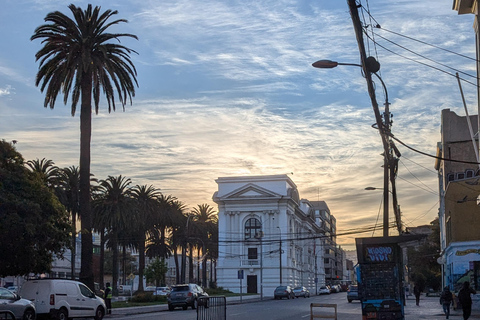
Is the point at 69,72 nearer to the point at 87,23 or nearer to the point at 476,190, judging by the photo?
the point at 87,23

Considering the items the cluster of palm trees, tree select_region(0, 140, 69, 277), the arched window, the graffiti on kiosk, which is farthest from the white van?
the arched window

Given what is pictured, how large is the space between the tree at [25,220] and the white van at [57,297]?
3.31m

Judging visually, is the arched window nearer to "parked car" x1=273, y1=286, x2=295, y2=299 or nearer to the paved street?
"parked car" x1=273, y1=286, x2=295, y2=299

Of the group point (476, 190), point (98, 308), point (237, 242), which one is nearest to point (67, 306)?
point (98, 308)

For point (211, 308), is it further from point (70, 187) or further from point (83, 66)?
point (70, 187)

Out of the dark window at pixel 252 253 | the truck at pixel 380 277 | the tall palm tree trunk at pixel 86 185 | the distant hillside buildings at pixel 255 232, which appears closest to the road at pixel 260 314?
the tall palm tree trunk at pixel 86 185

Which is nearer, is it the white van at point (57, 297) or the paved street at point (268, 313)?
the white van at point (57, 297)

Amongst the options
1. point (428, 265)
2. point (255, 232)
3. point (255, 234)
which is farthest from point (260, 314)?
point (428, 265)

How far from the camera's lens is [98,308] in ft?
95.2

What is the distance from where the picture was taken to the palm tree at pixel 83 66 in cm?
3666

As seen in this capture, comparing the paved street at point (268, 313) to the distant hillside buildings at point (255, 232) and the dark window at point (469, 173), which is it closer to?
the dark window at point (469, 173)

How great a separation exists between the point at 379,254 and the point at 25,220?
1696cm

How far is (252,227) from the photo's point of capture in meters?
103

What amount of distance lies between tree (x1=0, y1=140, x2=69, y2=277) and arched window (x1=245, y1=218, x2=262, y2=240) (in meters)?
70.7
